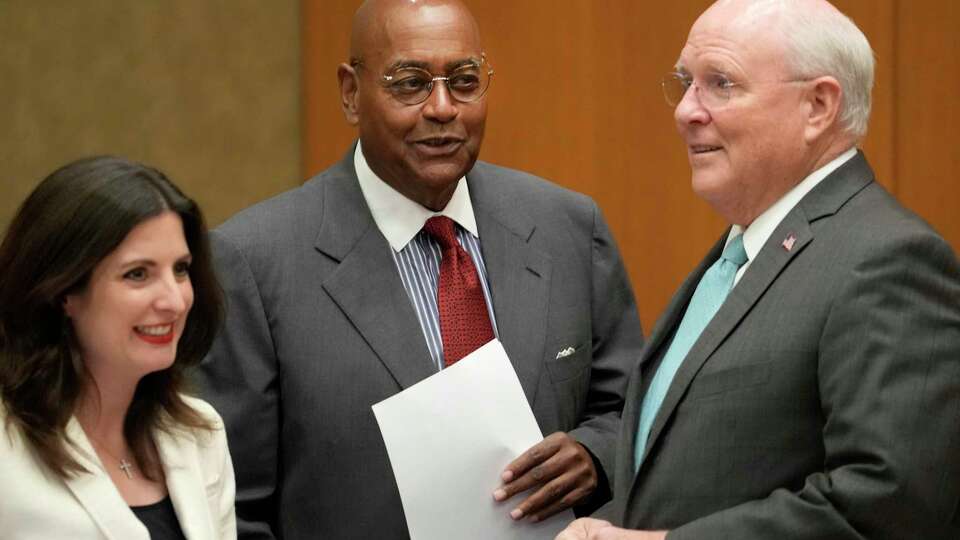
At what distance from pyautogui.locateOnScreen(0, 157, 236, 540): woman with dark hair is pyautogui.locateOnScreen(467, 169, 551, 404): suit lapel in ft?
2.08

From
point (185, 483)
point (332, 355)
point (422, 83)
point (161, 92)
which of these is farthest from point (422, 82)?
point (161, 92)

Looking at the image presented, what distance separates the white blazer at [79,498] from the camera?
1.96 m

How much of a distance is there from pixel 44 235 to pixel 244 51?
2034 mm

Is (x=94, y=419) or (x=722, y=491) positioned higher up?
(x=94, y=419)

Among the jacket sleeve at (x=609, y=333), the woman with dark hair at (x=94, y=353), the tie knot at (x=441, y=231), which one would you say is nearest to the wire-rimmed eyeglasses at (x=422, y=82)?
the tie knot at (x=441, y=231)

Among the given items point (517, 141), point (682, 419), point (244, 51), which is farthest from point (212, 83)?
point (682, 419)

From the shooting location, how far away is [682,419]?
2121mm

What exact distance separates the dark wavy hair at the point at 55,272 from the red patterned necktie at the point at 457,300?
0.61 meters

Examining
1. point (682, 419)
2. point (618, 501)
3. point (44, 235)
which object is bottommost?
point (618, 501)

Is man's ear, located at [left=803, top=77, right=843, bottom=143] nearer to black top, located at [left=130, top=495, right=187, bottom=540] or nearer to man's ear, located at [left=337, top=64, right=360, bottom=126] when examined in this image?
man's ear, located at [left=337, top=64, right=360, bottom=126]

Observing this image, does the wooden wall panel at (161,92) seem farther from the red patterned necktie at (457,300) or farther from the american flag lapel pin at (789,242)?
the american flag lapel pin at (789,242)

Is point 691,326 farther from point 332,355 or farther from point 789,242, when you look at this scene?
point 332,355

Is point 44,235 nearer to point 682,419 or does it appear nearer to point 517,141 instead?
point 682,419

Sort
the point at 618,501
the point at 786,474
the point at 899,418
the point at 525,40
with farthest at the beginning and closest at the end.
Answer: the point at 525,40
the point at 618,501
the point at 786,474
the point at 899,418
